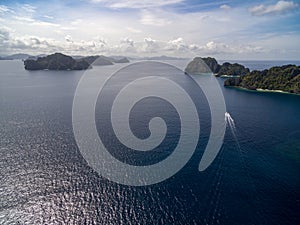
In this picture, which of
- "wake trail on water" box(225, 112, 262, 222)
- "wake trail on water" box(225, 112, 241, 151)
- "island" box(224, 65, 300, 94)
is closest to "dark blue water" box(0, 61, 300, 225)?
"wake trail on water" box(225, 112, 262, 222)

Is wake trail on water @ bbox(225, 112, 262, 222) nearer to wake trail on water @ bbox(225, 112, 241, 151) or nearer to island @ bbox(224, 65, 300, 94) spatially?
wake trail on water @ bbox(225, 112, 241, 151)

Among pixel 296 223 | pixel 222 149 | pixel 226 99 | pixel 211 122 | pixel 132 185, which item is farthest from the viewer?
pixel 226 99

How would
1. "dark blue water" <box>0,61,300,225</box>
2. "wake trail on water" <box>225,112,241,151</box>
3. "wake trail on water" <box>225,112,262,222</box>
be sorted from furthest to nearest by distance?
1. "wake trail on water" <box>225,112,241,151</box>
2. "wake trail on water" <box>225,112,262,222</box>
3. "dark blue water" <box>0,61,300,225</box>

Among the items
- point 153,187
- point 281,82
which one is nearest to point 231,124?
point 153,187

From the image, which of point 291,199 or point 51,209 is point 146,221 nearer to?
point 51,209

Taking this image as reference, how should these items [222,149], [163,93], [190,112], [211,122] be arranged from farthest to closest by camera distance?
1. [163,93]
2. [190,112]
3. [211,122]
4. [222,149]

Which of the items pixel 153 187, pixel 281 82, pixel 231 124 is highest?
pixel 281 82

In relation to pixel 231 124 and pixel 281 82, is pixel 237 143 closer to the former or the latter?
pixel 231 124

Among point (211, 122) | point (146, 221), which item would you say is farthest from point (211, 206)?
point (211, 122)
